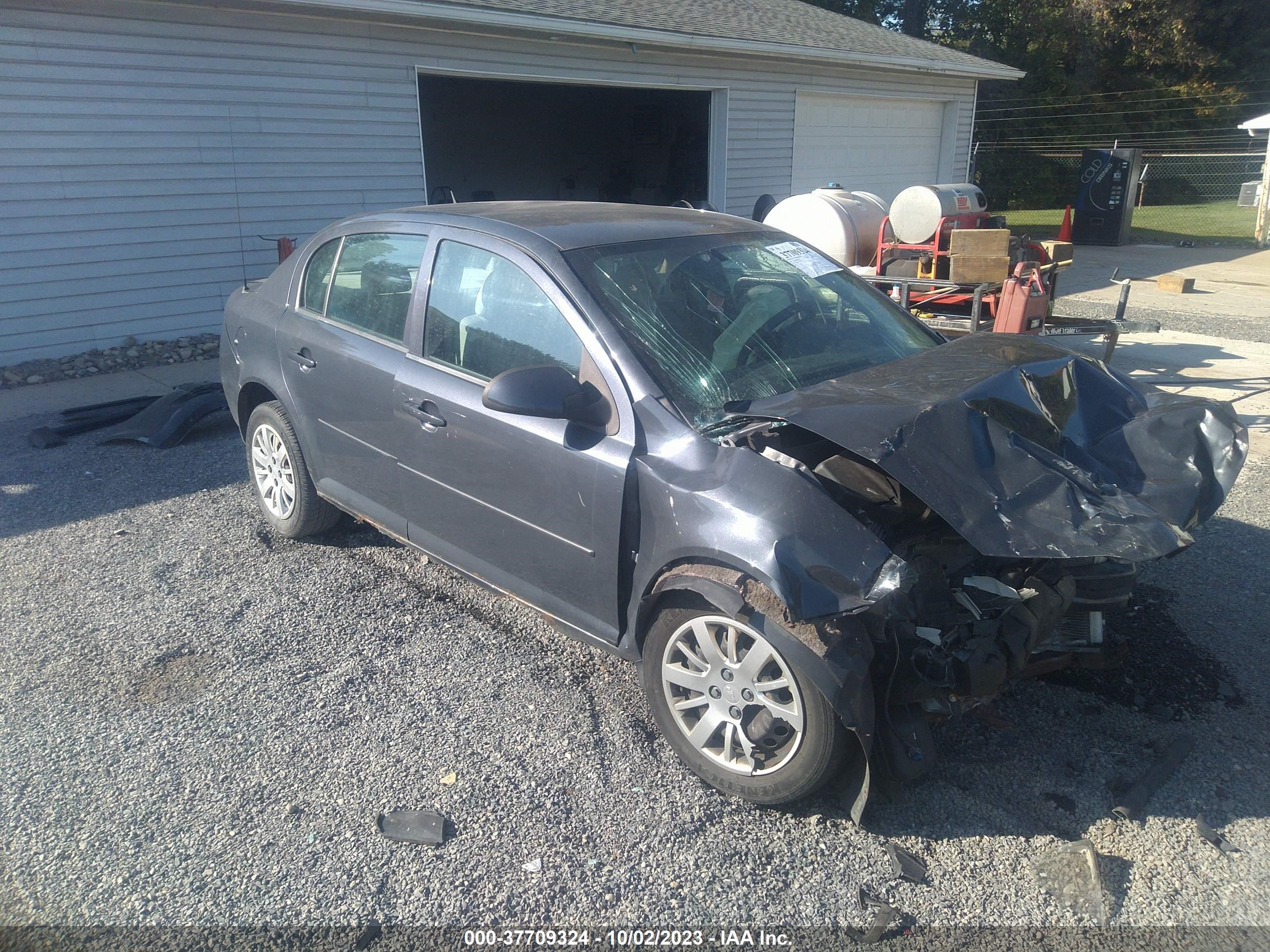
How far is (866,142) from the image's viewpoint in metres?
16.2

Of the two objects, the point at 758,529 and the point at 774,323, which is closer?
the point at 758,529

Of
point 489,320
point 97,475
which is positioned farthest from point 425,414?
point 97,475

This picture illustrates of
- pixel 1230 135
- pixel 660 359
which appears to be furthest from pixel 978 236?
pixel 1230 135

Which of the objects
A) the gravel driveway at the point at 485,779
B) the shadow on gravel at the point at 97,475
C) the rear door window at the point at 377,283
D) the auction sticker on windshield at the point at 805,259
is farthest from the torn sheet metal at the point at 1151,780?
the shadow on gravel at the point at 97,475

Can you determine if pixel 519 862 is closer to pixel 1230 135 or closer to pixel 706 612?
pixel 706 612

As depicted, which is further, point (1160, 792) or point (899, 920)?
point (1160, 792)

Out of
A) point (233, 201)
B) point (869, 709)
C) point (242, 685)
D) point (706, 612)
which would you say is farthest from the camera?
point (233, 201)

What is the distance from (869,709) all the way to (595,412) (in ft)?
4.21

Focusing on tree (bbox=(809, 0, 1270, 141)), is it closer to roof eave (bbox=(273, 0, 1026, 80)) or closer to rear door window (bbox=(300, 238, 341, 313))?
roof eave (bbox=(273, 0, 1026, 80))

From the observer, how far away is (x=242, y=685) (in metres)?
3.54

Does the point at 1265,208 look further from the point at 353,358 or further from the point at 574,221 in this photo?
the point at 353,358

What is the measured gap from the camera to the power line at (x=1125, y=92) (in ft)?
105

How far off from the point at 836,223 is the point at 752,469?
21.6 feet

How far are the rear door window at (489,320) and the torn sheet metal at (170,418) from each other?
3.25m
